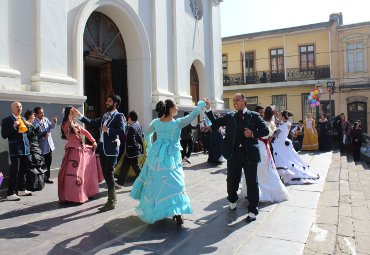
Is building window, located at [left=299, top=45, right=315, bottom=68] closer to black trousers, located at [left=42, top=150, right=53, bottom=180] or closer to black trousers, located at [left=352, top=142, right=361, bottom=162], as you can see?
black trousers, located at [left=352, top=142, right=361, bottom=162]

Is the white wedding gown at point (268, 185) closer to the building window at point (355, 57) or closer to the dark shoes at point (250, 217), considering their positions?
the dark shoes at point (250, 217)

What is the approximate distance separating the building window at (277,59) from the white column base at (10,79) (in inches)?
966

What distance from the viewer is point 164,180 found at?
4387 mm

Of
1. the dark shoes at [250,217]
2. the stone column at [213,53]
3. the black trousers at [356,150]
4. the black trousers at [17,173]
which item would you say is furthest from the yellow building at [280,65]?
the black trousers at [17,173]

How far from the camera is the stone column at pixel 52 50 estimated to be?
7.55 m

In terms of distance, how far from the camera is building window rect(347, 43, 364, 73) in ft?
85.5

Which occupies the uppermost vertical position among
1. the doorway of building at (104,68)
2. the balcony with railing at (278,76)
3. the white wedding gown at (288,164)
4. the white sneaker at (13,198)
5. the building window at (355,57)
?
the building window at (355,57)

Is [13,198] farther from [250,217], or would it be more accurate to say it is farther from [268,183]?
[268,183]

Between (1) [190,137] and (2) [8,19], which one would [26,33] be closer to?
(2) [8,19]

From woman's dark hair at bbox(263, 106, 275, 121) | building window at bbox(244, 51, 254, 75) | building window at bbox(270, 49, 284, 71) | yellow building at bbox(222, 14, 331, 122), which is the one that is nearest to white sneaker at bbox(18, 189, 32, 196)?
woman's dark hair at bbox(263, 106, 275, 121)

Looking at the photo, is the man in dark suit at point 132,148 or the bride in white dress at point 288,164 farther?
the bride in white dress at point 288,164

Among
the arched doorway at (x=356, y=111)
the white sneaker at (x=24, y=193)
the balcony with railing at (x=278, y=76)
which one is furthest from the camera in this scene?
the balcony with railing at (x=278, y=76)

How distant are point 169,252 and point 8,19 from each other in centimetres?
602

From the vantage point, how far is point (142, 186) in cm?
472
